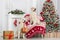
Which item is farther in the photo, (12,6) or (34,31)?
(12,6)

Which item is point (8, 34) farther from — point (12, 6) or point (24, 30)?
point (12, 6)

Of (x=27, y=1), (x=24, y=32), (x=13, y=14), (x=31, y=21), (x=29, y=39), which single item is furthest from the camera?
(x=27, y=1)

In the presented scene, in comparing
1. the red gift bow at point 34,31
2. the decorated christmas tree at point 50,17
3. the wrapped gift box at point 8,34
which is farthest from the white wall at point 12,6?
the wrapped gift box at point 8,34

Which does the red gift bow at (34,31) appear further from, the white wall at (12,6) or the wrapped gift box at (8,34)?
the white wall at (12,6)

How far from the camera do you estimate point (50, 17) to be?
6285 millimetres

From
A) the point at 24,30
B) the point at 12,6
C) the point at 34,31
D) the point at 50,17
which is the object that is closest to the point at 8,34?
the point at 24,30

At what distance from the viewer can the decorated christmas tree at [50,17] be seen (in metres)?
6.25

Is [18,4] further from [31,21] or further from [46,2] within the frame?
[31,21]

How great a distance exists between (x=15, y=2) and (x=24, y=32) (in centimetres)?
316

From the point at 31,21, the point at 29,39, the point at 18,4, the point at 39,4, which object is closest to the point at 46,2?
the point at 39,4

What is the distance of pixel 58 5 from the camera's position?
22.5ft

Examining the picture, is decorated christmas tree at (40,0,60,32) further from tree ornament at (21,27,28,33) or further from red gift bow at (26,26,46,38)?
tree ornament at (21,27,28,33)

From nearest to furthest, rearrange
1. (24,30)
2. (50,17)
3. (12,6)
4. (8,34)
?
(8,34)
(24,30)
(50,17)
(12,6)

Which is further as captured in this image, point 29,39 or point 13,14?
point 13,14
